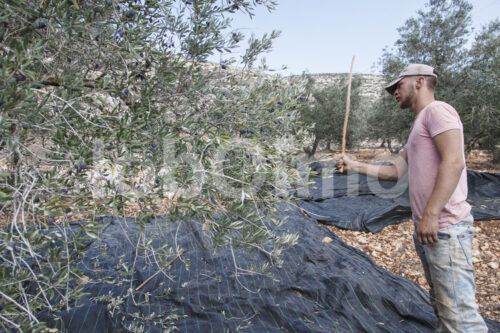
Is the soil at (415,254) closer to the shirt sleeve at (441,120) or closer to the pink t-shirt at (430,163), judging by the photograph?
the pink t-shirt at (430,163)

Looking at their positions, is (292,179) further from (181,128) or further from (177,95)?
(177,95)

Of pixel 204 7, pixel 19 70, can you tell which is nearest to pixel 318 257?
pixel 204 7

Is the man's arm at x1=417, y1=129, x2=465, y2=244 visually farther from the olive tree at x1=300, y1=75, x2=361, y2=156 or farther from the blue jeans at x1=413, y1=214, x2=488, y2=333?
the olive tree at x1=300, y1=75, x2=361, y2=156

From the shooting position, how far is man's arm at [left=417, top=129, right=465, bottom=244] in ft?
6.33

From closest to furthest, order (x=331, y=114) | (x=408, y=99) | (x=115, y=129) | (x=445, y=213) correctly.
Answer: (x=115, y=129) → (x=445, y=213) → (x=408, y=99) → (x=331, y=114)

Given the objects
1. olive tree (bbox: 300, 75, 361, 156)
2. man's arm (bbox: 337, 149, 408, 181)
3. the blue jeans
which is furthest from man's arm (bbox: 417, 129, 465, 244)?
olive tree (bbox: 300, 75, 361, 156)

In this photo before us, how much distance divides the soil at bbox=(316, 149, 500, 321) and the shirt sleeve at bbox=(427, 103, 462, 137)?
4.63ft

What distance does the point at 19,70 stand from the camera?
130 cm

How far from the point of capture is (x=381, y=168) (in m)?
2.77

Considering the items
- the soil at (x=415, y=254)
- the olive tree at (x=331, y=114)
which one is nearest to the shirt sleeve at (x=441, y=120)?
the soil at (x=415, y=254)

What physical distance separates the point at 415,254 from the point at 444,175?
3.61m

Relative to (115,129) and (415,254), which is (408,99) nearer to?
(115,129)

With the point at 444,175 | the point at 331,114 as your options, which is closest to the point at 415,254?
the point at 444,175

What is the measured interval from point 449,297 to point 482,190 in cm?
655
